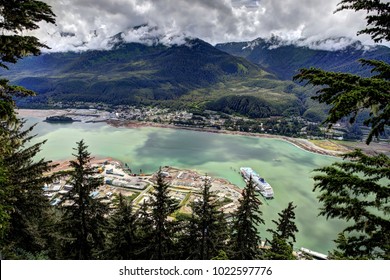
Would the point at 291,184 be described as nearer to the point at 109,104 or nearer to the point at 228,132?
the point at 228,132

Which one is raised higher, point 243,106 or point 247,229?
point 243,106

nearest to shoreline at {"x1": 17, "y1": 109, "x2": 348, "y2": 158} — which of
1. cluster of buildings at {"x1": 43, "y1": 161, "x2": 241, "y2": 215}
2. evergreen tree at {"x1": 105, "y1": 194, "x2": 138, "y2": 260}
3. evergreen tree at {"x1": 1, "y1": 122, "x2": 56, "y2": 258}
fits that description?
cluster of buildings at {"x1": 43, "y1": 161, "x2": 241, "y2": 215}

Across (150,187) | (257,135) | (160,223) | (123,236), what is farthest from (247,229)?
(257,135)

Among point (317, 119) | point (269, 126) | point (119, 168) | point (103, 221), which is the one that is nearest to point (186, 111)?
point (269, 126)

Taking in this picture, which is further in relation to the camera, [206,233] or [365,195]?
[206,233]

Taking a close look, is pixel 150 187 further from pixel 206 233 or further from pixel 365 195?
pixel 365 195
